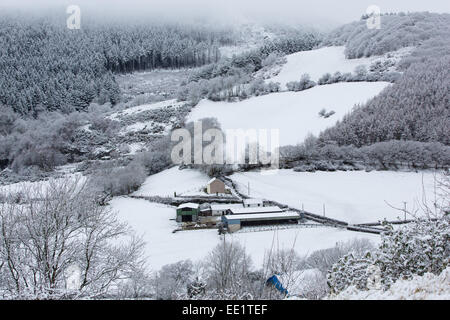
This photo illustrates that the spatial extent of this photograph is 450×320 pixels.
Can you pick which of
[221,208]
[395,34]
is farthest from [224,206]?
[395,34]

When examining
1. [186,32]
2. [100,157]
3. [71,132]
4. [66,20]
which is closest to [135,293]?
[100,157]

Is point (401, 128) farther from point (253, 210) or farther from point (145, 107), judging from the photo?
point (145, 107)

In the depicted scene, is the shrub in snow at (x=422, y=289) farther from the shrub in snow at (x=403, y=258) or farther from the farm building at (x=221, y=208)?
the farm building at (x=221, y=208)

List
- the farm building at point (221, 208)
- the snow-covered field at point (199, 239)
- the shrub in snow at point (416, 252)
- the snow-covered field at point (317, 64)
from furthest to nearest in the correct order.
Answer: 1. the snow-covered field at point (317, 64)
2. the farm building at point (221, 208)
3. the snow-covered field at point (199, 239)
4. the shrub in snow at point (416, 252)

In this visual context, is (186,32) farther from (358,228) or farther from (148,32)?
(358,228)

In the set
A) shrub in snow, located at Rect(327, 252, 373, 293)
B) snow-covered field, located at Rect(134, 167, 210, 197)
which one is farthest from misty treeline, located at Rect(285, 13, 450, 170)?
shrub in snow, located at Rect(327, 252, 373, 293)

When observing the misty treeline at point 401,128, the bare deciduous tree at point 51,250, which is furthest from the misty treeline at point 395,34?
the bare deciduous tree at point 51,250
